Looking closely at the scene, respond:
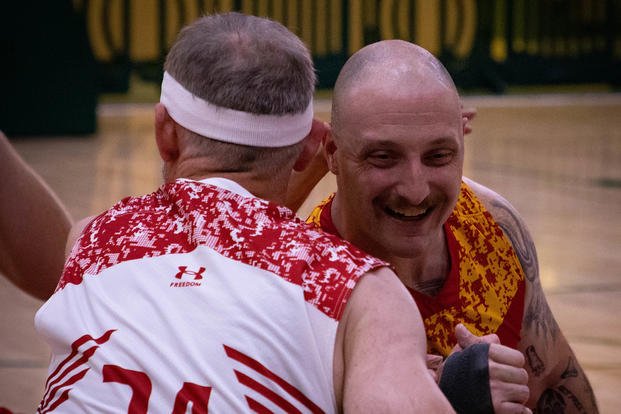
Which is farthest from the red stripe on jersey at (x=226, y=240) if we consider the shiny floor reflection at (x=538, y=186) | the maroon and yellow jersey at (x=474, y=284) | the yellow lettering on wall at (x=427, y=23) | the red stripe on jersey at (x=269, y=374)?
the yellow lettering on wall at (x=427, y=23)

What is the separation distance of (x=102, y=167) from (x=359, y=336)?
8018 millimetres

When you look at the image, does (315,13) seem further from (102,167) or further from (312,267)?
(312,267)

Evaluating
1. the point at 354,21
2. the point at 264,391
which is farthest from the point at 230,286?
the point at 354,21

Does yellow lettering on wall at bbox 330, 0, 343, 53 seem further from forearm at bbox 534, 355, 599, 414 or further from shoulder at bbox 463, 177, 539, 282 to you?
forearm at bbox 534, 355, 599, 414

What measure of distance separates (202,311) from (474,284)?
110 centimetres

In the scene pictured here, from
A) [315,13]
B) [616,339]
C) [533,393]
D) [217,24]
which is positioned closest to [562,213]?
[616,339]

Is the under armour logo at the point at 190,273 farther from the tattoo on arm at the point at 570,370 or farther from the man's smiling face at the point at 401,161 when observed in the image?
the tattoo on arm at the point at 570,370

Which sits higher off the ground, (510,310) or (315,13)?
(510,310)

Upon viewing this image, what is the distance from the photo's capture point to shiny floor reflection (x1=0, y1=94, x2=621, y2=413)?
4.80 meters

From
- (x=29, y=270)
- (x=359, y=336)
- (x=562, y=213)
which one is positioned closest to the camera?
(x=359, y=336)

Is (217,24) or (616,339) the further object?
(616,339)

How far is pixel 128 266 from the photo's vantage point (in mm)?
1981

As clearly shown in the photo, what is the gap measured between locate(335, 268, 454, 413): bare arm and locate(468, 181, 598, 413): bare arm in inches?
45.4

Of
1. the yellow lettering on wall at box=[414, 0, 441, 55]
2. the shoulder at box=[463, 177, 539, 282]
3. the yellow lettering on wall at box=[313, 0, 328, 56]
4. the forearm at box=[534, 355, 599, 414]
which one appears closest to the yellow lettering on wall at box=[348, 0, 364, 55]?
the yellow lettering on wall at box=[313, 0, 328, 56]
